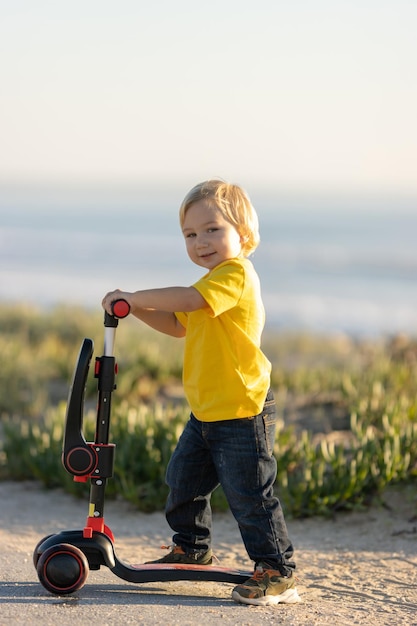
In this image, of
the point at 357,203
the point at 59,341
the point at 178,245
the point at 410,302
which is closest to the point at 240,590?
the point at 59,341

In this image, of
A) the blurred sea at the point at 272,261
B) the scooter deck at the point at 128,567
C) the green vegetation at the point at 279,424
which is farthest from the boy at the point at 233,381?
the blurred sea at the point at 272,261

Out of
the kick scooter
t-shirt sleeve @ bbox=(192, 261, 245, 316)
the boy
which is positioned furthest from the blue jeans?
t-shirt sleeve @ bbox=(192, 261, 245, 316)

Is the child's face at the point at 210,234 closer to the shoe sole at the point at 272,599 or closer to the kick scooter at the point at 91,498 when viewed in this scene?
the kick scooter at the point at 91,498

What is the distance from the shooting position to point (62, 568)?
4.06m

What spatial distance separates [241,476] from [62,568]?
83 cm

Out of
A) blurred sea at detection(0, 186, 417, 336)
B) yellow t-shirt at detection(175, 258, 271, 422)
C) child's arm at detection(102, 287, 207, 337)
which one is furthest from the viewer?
blurred sea at detection(0, 186, 417, 336)

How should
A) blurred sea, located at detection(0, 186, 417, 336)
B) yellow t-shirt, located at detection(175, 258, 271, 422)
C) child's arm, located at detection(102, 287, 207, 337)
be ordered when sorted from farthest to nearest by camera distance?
blurred sea, located at detection(0, 186, 417, 336) → yellow t-shirt, located at detection(175, 258, 271, 422) → child's arm, located at detection(102, 287, 207, 337)

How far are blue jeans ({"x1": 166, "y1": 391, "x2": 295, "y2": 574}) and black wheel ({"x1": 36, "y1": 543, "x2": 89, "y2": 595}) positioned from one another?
0.51 m

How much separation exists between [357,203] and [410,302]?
64699 millimetres

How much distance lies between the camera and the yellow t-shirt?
4.06m

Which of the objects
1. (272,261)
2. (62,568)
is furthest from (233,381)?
(272,261)

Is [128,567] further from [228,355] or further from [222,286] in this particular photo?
[222,286]

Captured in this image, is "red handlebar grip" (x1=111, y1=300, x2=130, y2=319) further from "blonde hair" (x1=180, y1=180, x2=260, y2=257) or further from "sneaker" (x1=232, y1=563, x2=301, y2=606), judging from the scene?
"sneaker" (x1=232, y1=563, x2=301, y2=606)

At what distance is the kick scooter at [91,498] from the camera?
4086 mm
